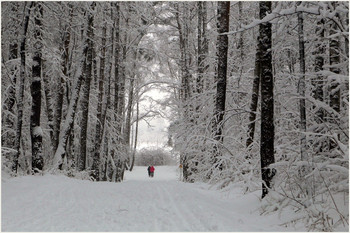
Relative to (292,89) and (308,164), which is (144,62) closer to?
(292,89)

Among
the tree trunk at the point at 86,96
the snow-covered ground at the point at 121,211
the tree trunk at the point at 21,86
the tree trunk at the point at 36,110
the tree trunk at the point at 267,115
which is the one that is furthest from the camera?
the tree trunk at the point at 86,96

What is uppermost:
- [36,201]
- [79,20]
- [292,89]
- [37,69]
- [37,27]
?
[79,20]

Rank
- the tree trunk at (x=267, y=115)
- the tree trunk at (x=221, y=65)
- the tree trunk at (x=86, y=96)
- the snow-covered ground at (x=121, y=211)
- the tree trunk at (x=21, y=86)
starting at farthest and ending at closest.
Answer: the tree trunk at (x=86, y=96) → the tree trunk at (x=221, y=65) → the tree trunk at (x=21, y=86) → the tree trunk at (x=267, y=115) → the snow-covered ground at (x=121, y=211)

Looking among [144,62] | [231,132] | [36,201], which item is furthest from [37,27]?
[144,62]

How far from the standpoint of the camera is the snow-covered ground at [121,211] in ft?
16.1

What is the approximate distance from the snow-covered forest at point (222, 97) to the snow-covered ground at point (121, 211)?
0.56 m

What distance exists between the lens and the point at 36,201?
714 centimetres

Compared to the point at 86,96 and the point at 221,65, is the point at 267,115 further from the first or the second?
the point at 86,96

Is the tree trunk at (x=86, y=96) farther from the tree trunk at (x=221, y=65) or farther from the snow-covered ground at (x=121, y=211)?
the tree trunk at (x=221, y=65)

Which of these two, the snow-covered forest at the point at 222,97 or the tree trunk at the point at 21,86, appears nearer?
the snow-covered forest at the point at 222,97

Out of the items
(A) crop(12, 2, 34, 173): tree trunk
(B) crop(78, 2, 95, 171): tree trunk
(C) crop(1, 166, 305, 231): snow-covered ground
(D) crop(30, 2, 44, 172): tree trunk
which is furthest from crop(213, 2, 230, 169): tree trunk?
(A) crop(12, 2, 34, 173): tree trunk

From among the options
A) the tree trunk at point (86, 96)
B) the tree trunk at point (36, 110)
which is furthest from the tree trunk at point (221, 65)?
the tree trunk at point (86, 96)

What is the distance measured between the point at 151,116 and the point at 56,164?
15.5 m

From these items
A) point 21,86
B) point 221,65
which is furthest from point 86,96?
point 221,65
